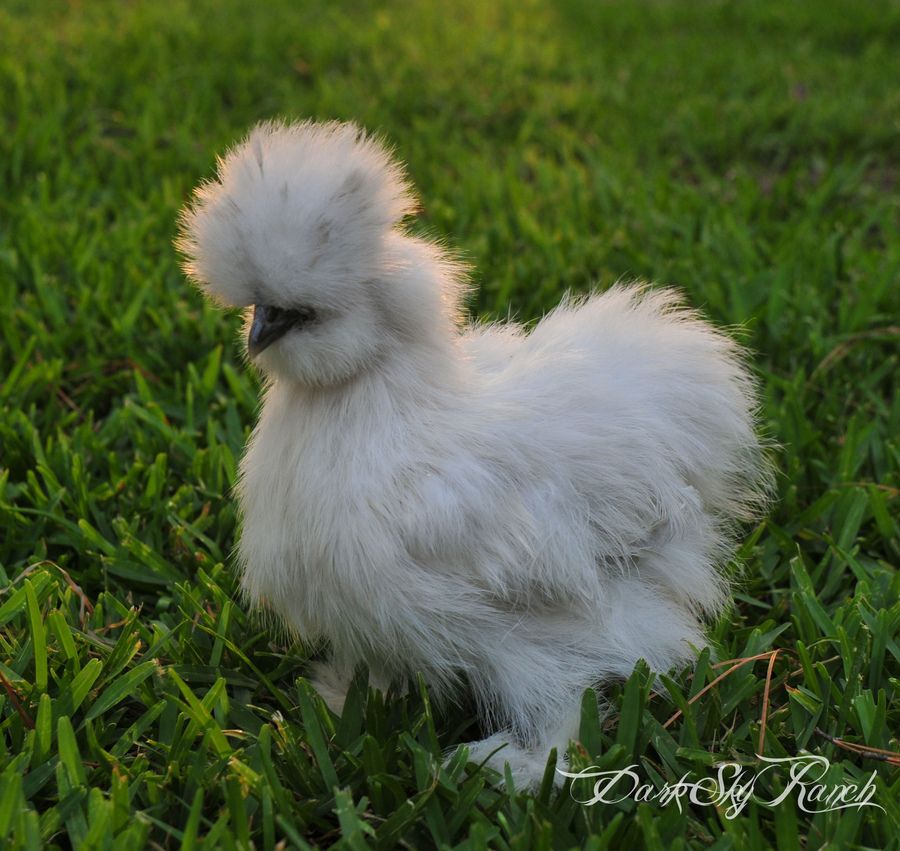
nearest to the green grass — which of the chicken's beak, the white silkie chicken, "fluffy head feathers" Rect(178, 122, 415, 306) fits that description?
the white silkie chicken

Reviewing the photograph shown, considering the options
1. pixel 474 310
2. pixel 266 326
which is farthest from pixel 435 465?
pixel 474 310

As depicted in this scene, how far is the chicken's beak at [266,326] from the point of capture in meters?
2.01

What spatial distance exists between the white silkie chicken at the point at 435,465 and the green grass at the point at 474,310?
16cm

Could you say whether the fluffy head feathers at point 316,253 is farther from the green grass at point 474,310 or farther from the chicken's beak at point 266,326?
the green grass at point 474,310

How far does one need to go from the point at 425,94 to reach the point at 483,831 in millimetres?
4788

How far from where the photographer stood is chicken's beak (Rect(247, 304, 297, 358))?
2.01 meters

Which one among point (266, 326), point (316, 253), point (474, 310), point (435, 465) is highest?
point (316, 253)

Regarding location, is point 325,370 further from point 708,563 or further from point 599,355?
point 708,563

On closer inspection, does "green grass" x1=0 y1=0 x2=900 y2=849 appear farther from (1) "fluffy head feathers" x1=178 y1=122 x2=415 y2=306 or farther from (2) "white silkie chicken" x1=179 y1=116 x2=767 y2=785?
(1) "fluffy head feathers" x1=178 y1=122 x2=415 y2=306

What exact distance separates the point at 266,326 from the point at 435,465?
1.40 feet

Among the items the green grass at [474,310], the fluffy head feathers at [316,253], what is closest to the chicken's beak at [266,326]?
the fluffy head feathers at [316,253]

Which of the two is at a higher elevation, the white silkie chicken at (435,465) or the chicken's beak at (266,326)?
the chicken's beak at (266,326)

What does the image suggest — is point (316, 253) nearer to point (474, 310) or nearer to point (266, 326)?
point (266, 326)

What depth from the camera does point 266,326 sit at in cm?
202
